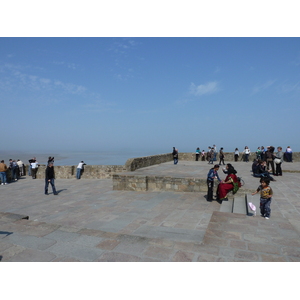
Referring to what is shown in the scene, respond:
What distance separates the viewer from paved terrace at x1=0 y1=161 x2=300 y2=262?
3.33 meters

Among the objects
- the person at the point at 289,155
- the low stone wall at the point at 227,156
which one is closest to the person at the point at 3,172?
the low stone wall at the point at 227,156

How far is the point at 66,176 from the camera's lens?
1725cm

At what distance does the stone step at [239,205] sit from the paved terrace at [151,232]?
739 millimetres

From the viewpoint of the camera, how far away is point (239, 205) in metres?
6.83

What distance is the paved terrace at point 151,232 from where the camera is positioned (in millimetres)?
3328

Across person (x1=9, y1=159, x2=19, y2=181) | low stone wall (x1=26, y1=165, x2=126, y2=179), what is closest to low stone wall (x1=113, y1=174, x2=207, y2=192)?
low stone wall (x1=26, y1=165, x2=126, y2=179)

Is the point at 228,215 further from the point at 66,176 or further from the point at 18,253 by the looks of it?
the point at 66,176

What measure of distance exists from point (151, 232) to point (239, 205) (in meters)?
3.25

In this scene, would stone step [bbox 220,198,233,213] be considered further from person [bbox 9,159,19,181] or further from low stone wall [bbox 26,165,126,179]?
person [bbox 9,159,19,181]

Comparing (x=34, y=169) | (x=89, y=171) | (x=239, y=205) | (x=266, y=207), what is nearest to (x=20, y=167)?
(x=34, y=169)

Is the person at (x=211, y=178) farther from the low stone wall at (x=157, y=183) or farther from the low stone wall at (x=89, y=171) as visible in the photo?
the low stone wall at (x=89, y=171)

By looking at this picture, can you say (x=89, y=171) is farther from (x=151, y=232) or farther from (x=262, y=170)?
(x=151, y=232)

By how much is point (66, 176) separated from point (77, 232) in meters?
14.0

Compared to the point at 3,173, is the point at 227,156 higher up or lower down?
higher up
